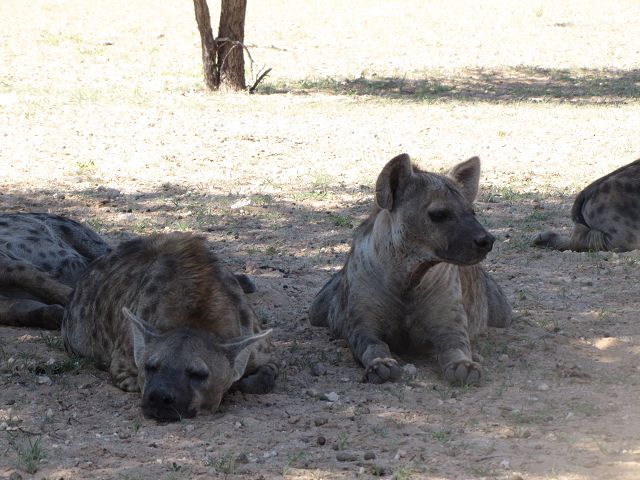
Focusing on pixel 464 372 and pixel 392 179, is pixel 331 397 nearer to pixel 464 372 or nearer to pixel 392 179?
pixel 464 372

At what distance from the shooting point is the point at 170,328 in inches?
171

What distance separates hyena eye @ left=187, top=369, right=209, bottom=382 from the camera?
13.4 ft

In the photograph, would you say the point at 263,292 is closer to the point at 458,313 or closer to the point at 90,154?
the point at 458,313

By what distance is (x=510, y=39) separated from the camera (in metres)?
18.8

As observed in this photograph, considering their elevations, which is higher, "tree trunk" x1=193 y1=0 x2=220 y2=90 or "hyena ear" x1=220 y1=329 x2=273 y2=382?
"tree trunk" x1=193 y1=0 x2=220 y2=90

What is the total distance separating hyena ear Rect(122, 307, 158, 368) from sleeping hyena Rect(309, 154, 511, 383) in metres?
1.02

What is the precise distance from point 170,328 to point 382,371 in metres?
0.96

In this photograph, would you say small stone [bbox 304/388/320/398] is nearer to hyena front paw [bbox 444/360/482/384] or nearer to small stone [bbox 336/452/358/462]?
Result: hyena front paw [bbox 444/360/482/384]

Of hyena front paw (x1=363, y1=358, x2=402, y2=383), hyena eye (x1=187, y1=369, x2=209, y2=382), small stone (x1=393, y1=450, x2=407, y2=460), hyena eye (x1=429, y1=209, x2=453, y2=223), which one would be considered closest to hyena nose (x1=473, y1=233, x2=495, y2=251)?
hyena eye (x1=429, y1=209, x2=453, y2=223)

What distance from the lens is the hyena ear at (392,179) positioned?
486 centimetres

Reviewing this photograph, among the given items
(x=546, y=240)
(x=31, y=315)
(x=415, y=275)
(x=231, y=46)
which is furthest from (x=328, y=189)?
(x=231, y=46)

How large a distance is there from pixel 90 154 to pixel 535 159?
4.16 meters

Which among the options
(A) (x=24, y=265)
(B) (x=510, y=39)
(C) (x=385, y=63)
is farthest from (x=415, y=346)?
(B) (x=510, y=39)

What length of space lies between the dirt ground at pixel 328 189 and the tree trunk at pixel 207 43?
29 centimetres
